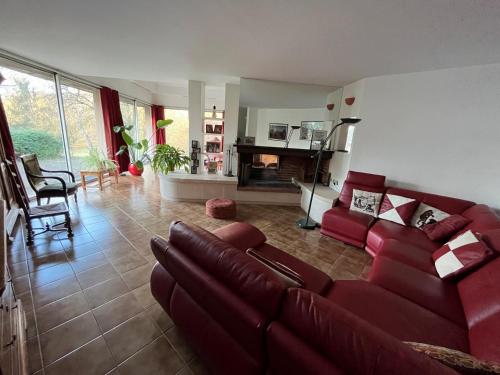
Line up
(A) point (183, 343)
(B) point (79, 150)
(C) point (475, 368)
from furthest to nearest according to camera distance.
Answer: (B) point (79, 150) < (A) point (183, 343) < (C) point (475, 368)

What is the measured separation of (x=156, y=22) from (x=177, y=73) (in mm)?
1886

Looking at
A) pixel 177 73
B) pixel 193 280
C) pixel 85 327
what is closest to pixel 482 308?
pixel 193 280

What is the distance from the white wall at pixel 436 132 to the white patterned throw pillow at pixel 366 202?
604 mm

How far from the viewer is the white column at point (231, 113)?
4.17 metres

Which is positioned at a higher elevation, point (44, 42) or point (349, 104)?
point (44, 42)

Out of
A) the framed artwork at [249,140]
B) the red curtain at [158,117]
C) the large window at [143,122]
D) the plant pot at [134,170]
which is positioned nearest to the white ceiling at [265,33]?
the framed artwork at [249,140]

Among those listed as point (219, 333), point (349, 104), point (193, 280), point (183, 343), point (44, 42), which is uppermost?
point (44, 42)

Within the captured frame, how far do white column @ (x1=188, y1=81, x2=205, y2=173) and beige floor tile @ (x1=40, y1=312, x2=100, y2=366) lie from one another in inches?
140

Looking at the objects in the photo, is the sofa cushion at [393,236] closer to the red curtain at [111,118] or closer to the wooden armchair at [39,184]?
the wooden armchair at [39,184]

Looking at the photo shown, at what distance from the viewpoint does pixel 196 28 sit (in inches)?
79.8

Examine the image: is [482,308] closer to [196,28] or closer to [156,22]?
[196,28]

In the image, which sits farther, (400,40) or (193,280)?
(400,40)

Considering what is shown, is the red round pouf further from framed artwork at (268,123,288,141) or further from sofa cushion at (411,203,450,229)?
sofa cushion at (411,203,450,229)

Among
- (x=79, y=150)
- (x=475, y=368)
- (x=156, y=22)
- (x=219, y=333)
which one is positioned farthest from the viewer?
(x=79, y=150)
